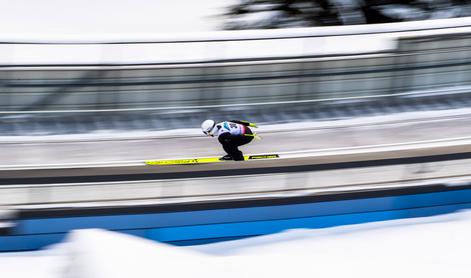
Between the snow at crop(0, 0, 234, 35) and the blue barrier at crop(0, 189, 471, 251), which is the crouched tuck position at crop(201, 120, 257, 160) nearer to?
the blue barrier at crop(0, 189, 471, 251)

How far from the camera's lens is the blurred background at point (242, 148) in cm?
840

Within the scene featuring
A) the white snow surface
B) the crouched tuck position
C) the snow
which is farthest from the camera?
the snow

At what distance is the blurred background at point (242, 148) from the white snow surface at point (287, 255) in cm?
2

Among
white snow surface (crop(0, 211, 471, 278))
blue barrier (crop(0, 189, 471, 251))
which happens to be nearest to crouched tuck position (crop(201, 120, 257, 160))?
blue barrier (crop(0, 189, 471, 251))

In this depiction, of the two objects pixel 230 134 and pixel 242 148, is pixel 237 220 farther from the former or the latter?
pixel 242 148

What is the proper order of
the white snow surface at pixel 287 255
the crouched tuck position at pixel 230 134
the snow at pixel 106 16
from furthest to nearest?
1. the snow at pixel 106 16
2. the crouched tuck position at pixel 230 134
3. the white snow surface at pixel 287 255

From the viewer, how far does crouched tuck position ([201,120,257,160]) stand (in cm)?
989

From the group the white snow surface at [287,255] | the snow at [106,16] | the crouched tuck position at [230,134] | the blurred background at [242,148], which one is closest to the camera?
the white snow surface at [287,255]

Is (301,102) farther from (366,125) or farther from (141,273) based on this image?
(141,273)

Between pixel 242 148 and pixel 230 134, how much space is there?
3.11 ft

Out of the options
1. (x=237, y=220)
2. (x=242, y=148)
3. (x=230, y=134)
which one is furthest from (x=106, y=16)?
(x=237, y=220)

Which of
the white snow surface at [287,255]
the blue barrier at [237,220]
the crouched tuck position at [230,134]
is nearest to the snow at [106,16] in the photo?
the crouched tuck position at [230,134]

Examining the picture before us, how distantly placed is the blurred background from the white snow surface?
0.02 m

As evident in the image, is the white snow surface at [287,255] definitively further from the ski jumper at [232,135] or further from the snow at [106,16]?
the snow at [106,16]
